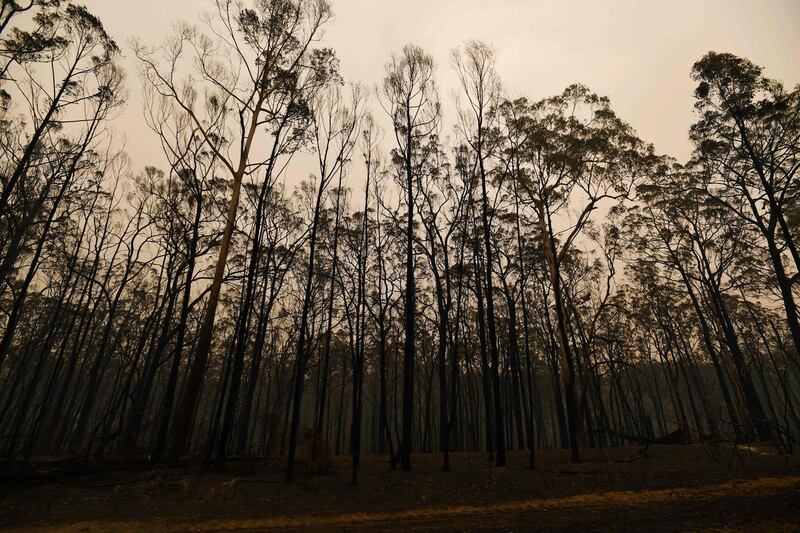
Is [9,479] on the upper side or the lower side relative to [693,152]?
lower

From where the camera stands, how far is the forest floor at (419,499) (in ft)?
20.2

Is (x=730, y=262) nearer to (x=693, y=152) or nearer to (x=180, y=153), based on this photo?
(x=693, y=152)

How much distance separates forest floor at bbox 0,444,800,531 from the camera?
6.15 m

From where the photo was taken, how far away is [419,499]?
27.1ft

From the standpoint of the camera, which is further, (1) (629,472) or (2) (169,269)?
(2) (169,269)

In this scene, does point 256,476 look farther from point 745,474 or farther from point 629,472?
point 745,474

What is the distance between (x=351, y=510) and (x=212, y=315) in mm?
7205

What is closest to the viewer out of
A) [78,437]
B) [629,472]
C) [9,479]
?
[9,479]

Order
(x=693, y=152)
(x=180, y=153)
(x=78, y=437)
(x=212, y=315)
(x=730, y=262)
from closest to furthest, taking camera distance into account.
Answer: (x=212, y=315) < (x=180, y=153) < (x=78, y=437) < (x=693, y=152) < (x=730, y=262)

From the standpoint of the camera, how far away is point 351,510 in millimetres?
7508

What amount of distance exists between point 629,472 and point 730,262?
752 inches

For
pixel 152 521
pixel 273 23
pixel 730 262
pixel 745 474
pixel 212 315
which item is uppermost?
pixel 273 23

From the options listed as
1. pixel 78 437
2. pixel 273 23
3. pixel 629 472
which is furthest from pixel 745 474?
pixel 78 437

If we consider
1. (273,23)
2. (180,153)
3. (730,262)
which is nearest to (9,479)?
(180,153)
